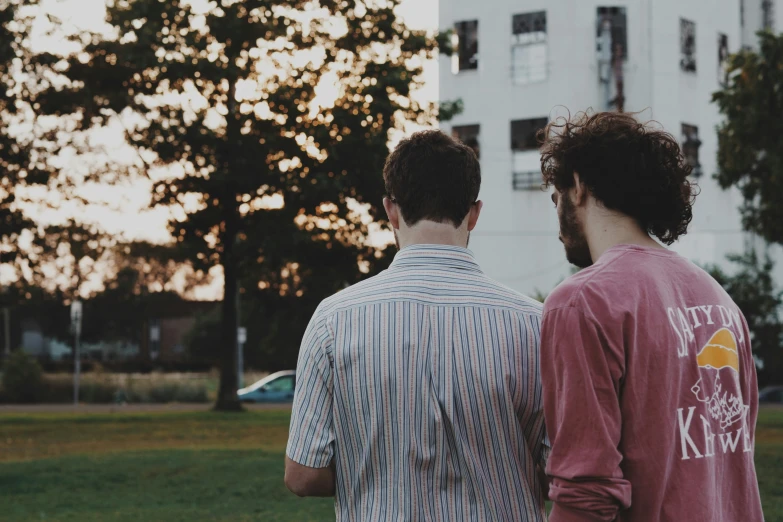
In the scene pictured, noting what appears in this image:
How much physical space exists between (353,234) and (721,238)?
82.2 ft

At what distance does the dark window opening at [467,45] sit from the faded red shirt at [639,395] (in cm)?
4784

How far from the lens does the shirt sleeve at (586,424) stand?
7.93 ft

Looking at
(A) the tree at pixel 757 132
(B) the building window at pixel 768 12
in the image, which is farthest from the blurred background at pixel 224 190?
(B) the building window at pixel 768 12

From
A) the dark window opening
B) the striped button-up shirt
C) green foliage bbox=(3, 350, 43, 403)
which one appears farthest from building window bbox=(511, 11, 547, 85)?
the striped button-up shirt

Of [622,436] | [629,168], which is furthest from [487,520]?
[629,168]

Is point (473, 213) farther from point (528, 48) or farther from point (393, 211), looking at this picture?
point (528, 48)

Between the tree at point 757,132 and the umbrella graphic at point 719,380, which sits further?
the tree at point 757,132

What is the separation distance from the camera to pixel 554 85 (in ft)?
159

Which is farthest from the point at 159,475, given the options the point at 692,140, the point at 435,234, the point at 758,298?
the point at 692,140

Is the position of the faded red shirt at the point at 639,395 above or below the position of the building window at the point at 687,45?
below

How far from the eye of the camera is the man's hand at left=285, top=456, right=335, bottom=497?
292 centimetres

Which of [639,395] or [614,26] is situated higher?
[614,26]

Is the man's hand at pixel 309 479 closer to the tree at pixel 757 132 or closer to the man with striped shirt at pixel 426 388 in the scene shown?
the man with striped shirt at pixel 426 388

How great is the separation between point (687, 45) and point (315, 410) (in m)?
48.3
